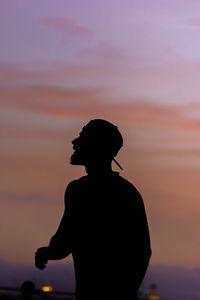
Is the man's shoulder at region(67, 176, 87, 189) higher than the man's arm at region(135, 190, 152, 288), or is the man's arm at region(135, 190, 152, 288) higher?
the man's shoulder at region(67, 176, 87, 189)

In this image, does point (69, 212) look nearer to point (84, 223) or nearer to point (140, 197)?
point (84, 223)

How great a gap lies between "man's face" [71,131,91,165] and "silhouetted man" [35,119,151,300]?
0.03 meters

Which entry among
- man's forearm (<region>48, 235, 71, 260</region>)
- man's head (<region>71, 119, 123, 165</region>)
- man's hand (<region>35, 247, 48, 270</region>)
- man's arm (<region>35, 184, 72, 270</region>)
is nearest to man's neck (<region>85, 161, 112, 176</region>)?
man's head (<region>71, 119, 123, 165</region>)

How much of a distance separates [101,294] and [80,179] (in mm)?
917

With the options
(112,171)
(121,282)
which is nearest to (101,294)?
(121,282)

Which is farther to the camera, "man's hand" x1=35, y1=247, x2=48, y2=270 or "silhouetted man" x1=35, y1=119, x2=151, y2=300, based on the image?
"man's hand" x1=35, y1=247, x2=48, y2=270

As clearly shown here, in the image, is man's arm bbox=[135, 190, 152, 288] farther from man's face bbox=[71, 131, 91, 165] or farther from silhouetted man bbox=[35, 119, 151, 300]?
man's face bbox=[71, 131, 91, 165]

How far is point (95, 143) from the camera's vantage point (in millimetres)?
6516

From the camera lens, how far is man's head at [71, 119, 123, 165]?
6.48 metres

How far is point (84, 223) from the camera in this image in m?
6.41

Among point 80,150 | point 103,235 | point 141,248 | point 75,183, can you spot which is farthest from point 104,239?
point 80,150

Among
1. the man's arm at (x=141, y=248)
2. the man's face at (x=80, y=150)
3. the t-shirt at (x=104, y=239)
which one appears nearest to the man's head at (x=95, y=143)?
the man's face at (x=80, y=150)

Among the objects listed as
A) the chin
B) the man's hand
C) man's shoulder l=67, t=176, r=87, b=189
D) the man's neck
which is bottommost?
the man's hand

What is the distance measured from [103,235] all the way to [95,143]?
0.73 m
